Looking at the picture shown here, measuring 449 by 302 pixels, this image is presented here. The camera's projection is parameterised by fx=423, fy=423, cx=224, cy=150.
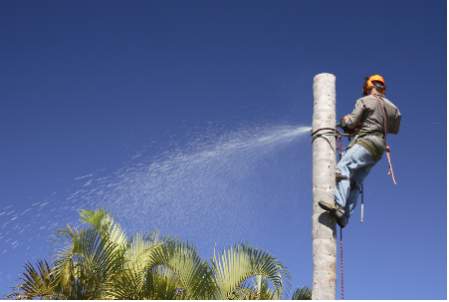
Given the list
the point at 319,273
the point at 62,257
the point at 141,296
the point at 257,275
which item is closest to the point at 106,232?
the point at 62,257

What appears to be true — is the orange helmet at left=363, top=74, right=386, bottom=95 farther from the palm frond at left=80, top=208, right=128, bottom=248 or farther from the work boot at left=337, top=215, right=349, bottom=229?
the palm frond at left=80, top=208, right=128, bottom=248

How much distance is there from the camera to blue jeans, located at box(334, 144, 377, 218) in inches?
205

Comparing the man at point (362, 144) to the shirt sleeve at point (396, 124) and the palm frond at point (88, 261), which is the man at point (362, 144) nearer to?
the shirt sleeve at point (396, 124)

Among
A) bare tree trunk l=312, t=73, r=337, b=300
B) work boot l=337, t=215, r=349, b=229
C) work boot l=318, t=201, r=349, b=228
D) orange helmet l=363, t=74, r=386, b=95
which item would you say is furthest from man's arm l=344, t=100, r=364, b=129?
work boot l=337, t=215, r=349, b=229

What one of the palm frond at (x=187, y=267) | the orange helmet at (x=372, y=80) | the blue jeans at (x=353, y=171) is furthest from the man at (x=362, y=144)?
the palm frond at (x=187, y=267)

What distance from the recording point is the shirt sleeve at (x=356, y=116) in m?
5.65

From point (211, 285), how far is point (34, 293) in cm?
266

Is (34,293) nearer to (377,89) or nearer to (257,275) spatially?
(257,275)

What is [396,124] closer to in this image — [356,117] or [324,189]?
[356,117]

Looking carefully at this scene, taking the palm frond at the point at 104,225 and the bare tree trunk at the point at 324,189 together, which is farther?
the palm frond at the point at 104,225

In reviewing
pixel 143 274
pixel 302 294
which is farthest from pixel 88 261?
pixel 302 294

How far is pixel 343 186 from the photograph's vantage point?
17.0 feet

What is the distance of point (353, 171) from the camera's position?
5.43 meters

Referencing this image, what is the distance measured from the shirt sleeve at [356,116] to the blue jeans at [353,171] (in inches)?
12.9
